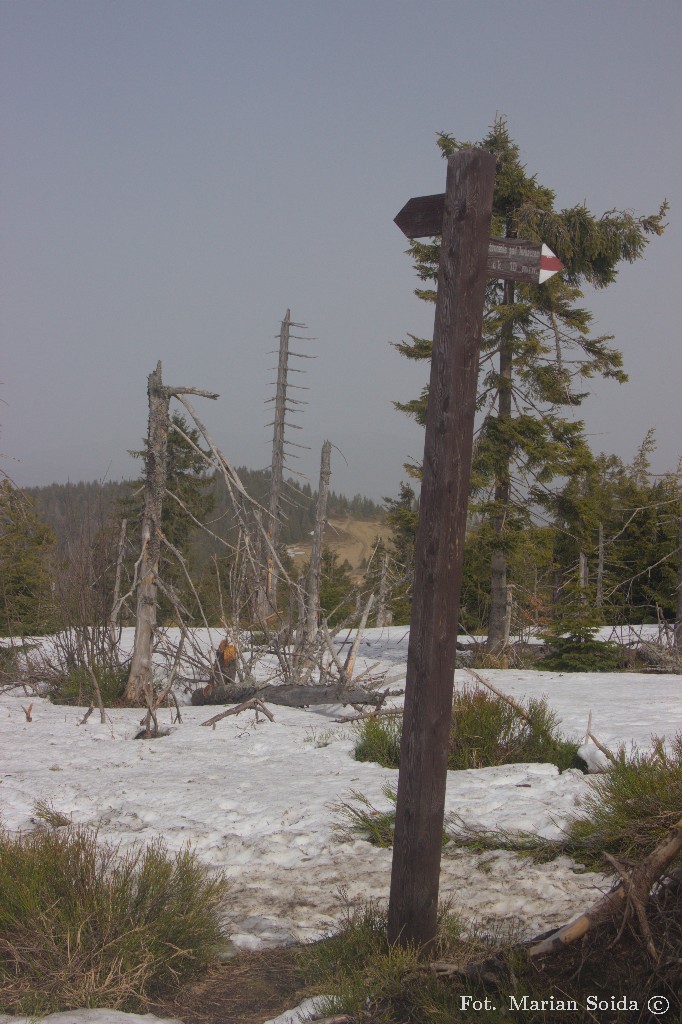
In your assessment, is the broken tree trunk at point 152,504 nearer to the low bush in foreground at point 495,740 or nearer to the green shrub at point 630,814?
the low bush in foreground at point 495,740

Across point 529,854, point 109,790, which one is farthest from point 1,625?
point 529,854

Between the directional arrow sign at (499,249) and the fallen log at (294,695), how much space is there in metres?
5.49

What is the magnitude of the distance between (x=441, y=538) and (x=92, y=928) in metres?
2.05

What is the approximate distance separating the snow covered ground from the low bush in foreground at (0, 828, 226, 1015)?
0.23 m

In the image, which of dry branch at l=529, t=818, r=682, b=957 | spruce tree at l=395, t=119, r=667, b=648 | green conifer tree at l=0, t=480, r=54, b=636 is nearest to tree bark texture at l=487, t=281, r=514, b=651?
spruce tree at l=395, t=119, r=667, b=648

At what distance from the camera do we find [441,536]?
2992mm

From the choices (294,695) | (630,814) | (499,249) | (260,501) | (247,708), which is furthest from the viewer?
(260,501)

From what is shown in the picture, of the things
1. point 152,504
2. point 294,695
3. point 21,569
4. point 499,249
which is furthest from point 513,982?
point 21,569

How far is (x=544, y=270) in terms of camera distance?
3.32 meters

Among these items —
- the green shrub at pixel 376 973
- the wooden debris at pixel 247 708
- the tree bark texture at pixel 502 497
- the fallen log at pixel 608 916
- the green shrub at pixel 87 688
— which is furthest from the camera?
the tree bark texture at pixel 502 497

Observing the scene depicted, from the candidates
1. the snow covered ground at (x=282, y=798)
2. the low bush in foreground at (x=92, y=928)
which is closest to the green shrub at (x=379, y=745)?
the snow covered ground at (x=282, y=798)

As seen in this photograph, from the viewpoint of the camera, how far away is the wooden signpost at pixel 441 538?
3.00 m

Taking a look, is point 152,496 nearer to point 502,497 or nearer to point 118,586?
point 118,586

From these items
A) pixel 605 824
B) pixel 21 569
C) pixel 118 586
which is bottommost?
pixel 605 824
